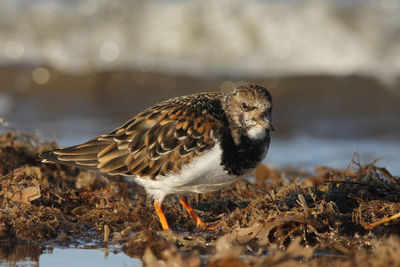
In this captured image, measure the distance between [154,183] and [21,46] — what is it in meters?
8.29

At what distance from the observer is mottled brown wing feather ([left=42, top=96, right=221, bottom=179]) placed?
3840 millimetres

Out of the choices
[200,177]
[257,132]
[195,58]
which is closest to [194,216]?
[200,177]

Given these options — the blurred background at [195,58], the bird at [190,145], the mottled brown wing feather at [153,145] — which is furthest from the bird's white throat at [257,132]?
the blurred background at [195,58]

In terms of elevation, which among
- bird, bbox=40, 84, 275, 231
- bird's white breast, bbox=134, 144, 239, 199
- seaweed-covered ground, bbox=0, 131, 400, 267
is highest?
bird, bbox=40, 84, 275, 231

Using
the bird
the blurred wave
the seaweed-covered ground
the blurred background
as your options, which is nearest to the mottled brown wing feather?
the bird

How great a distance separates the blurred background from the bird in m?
4.24

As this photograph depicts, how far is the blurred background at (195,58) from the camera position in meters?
9.23

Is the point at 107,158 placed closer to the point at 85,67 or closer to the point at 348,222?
the point at 348,222

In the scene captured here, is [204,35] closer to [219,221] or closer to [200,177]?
[219,221]

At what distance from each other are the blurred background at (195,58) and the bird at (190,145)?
13.9 ft

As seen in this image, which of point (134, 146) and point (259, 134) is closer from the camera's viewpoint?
point (259, 134)

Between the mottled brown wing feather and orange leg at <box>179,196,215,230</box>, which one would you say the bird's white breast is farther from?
orange leg at <box>179,196,215,230</box>

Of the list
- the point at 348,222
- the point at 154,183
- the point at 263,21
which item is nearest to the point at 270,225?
the point at 348,222

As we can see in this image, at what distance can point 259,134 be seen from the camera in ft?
12.6
